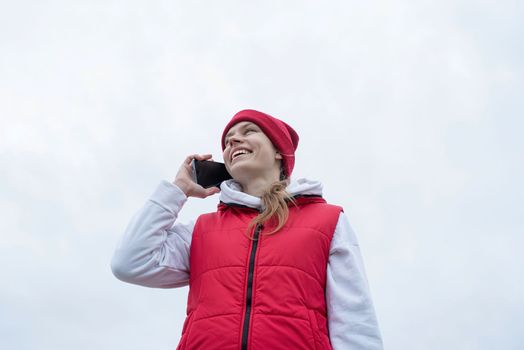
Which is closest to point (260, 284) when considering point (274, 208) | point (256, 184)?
point (274, 208)

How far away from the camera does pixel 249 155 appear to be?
4.59 m

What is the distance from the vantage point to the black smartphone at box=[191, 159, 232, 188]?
471cm

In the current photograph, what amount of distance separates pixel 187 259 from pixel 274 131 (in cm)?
130

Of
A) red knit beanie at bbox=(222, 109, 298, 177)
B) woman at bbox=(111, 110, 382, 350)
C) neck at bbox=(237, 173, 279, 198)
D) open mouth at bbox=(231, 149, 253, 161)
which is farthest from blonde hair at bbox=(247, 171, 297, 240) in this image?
red knit beanie at bbox=(222, 109, 298, 177)

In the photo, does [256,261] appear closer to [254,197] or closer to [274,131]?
[254,197]

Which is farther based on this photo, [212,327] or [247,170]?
[247,170]

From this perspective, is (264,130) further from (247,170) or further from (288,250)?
(288,250)

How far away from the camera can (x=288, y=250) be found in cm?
380

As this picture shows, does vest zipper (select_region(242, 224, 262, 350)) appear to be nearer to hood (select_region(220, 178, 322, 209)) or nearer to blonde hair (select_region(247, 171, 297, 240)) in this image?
blonde hair (select_region(247, 171, 297, 240))

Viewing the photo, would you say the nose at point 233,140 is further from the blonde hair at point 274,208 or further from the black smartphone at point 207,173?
the blonde hair at point 274,208

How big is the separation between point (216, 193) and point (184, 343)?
4.70ft

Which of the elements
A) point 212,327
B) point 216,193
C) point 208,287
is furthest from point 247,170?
point 212,327

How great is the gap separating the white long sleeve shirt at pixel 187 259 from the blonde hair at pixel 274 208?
0.06 m

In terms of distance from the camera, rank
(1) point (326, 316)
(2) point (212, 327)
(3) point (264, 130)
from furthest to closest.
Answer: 1. (3) point (264, 130)
2. (1) point (326, 316)
3. (2) point (212, 327)
